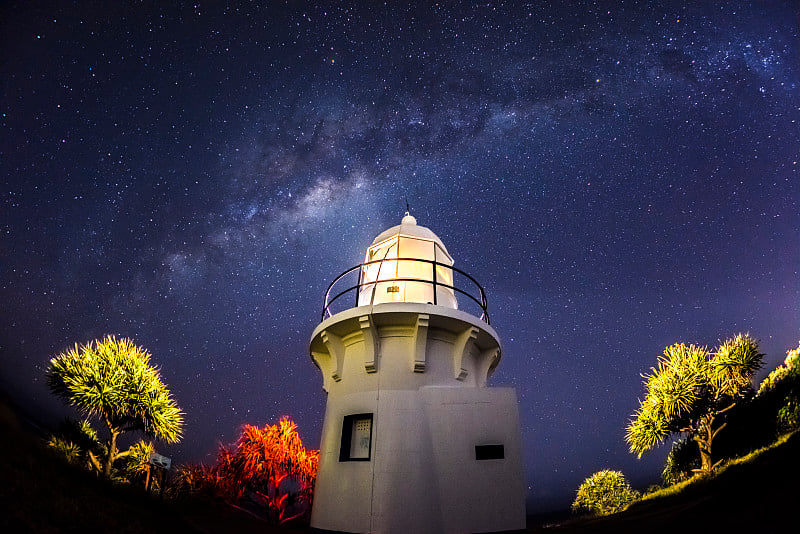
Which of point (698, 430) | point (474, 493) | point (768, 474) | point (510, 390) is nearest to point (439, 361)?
point (510, 390)

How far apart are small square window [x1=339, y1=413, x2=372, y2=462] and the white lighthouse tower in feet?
0.08

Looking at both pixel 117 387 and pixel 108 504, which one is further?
pixel 117 387

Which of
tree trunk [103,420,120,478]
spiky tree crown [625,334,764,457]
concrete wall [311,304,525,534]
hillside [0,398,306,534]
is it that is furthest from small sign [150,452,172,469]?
spiky tree crown [625,334,764,457]

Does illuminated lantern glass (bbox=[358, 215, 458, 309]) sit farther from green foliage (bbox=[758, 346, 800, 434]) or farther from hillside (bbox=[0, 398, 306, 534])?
green foliage (bbox=[758, 346, 800, 434])

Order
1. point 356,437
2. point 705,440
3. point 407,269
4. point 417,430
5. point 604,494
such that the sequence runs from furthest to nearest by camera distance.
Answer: point 604,494 → point 705,440 → point 407,269 → point 356,437 → point 417,430

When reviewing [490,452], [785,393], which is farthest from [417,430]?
[785,393]

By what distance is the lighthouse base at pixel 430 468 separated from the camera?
8.84 metres

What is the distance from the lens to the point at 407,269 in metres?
12.7

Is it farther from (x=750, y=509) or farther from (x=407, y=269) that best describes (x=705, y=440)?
(x=750, y=509)

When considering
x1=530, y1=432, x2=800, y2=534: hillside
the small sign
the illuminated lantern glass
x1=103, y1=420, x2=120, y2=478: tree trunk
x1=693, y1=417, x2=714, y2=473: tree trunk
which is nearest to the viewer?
x1=530, y1=432, x2=800, y2=534: hillside

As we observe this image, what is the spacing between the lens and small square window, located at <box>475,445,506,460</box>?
9.18 meters

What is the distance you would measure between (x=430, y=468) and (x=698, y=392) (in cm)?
1718

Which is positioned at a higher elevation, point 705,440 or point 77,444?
point 705,440

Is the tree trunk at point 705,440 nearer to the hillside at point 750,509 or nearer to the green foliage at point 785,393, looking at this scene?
the green foliage at point 785,393
